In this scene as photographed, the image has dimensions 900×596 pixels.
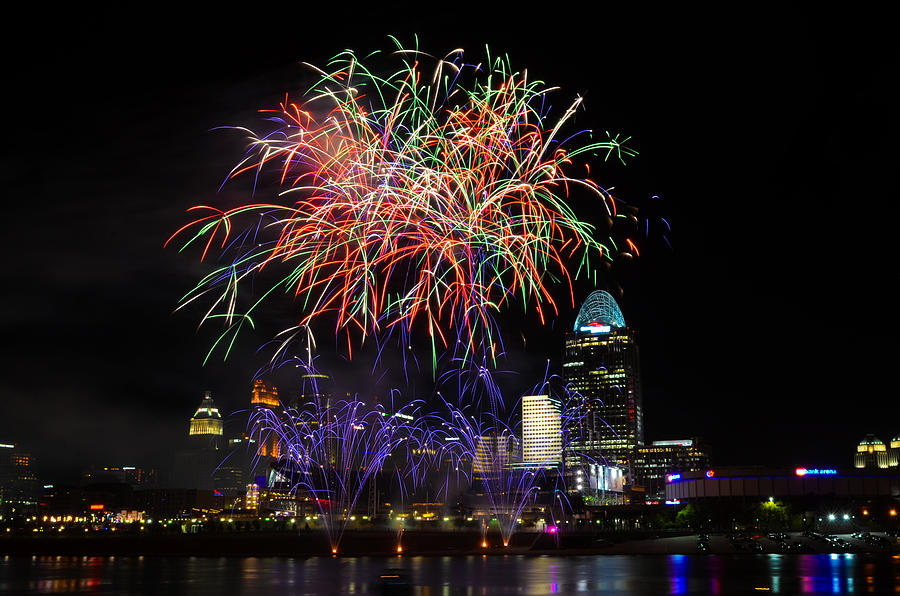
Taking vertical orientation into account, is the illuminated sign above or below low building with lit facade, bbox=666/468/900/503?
above

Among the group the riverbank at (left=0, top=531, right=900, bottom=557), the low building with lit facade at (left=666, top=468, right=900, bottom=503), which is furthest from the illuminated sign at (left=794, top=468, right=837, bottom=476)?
the riverbank at (left=0, top=531, right=900, bottom=557)

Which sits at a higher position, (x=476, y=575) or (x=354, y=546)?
(x=476, y=575)

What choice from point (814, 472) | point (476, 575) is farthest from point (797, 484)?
point (476, 575)

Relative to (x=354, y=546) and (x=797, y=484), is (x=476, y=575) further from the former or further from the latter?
(x=797, y=484)

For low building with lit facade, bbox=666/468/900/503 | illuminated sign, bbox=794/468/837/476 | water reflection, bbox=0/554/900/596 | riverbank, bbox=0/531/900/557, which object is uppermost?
water reflection, bbox=0/554/900/596

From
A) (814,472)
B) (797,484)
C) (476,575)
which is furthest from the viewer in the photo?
(814,472)

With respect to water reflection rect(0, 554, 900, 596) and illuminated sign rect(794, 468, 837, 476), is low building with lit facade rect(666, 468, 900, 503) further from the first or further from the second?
water reflection rect(0, 554, 900, 596)

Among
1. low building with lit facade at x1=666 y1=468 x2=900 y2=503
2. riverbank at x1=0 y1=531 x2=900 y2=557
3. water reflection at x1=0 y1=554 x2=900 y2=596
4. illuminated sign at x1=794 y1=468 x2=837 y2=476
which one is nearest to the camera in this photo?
water reflection at x1=0 y1=554 x2=900 y2=596
